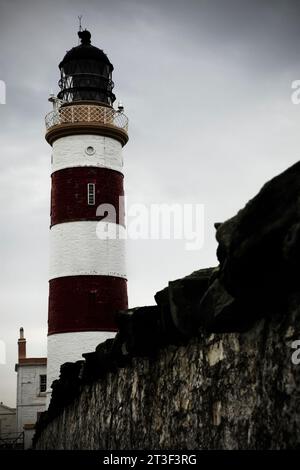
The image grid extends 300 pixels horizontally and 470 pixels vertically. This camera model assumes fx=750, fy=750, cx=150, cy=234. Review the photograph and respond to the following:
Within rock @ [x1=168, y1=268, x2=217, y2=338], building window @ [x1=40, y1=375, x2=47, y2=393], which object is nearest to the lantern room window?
building window @ [x1=40, y1=375, x2=47, y2=393]

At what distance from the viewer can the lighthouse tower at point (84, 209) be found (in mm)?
22797

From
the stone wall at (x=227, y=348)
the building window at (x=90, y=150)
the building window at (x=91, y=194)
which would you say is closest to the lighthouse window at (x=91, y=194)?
the building window at (x=91, y=194)

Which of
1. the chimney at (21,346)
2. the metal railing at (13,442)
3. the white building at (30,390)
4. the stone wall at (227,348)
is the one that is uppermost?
the chimney at (21,346)

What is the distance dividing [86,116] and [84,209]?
3276 millimetres

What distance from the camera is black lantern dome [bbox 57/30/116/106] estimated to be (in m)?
25.6

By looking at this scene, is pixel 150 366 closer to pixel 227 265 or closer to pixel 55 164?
pixel 227 265

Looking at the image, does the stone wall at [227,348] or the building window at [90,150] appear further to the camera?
the building window at [90,150]

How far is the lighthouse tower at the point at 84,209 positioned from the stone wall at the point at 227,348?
15.0 meters

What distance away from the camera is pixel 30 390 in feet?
119

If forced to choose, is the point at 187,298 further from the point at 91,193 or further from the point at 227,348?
the point at 91,193

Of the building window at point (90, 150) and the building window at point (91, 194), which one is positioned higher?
the building window at point (90, 150)

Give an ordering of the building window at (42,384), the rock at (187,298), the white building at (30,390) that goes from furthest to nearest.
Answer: the building window at (42,384) < the white building at (30,390) < the rock at (187,298)

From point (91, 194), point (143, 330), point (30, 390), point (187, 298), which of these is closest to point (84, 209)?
point (91, 194)

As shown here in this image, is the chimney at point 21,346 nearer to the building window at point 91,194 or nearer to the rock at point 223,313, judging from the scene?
the building window at point 91,194
